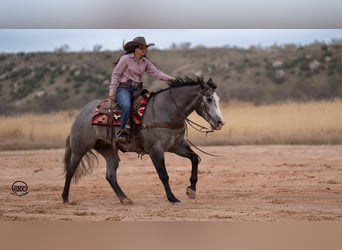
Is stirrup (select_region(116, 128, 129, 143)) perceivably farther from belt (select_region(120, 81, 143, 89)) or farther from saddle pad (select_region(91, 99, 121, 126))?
belt (select_region(120, 81, 143, 89))

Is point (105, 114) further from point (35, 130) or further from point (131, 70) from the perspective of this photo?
point (35, 130)

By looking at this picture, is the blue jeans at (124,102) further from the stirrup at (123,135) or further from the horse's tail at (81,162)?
the horse's tail at (81,162)

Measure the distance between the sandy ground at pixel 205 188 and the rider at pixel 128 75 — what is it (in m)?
1.05

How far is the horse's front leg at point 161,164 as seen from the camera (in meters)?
9.07

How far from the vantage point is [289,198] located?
9391 mm

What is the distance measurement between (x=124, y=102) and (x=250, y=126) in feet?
7.09

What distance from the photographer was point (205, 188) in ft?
33.0

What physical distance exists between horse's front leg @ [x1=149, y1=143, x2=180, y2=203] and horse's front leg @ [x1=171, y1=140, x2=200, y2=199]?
23cm

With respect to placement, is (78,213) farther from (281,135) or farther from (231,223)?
(281,135)

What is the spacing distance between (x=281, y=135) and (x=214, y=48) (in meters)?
1.51

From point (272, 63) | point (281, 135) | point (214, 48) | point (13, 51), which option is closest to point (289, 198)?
point (281, 135)
